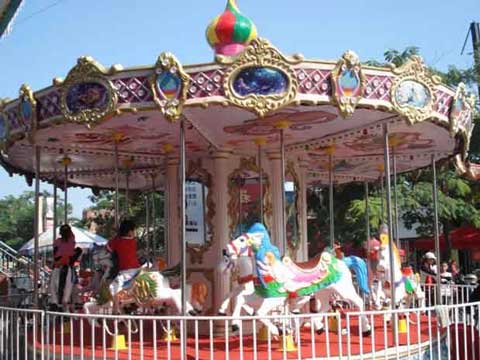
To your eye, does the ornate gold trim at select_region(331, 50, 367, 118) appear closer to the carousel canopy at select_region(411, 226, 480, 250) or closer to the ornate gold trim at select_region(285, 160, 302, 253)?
the ornate gold trim at select_region(285, 160, 302, 253)

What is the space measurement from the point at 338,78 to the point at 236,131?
224 cm

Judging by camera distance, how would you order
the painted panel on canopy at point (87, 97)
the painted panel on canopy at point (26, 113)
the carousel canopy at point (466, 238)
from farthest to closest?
the carousel canopy at point (466, 238), the painted panel on canopy at point (26, 113), the painted panel on canopy at point (87, 97)

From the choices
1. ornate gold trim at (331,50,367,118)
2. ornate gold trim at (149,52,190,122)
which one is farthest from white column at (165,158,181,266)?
ornate gold trim at (331,50,367,118)

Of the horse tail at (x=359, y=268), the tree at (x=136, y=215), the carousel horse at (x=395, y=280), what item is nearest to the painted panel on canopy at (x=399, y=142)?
the carousel horse at (x=395, y=280)

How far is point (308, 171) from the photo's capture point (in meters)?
12.1

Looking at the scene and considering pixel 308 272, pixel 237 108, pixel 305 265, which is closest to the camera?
pixel 237 108

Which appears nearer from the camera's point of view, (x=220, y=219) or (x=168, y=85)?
(x=168, y=85)

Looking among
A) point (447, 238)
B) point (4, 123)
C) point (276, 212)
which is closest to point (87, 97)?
Result: point (4, 123)

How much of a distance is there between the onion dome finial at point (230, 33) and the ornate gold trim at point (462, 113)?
8.35 ft

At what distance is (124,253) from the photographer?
757 centimetres

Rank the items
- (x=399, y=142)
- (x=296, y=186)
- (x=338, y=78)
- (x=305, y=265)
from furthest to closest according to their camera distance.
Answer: (x=296, y=186)
(x=399, y=142)
(x=305, y=265)
(x=338, y=78)

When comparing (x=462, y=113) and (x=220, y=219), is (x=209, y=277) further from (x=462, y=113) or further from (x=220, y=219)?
(x=462, y=113)

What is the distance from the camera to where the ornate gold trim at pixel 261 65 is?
19.5 feet

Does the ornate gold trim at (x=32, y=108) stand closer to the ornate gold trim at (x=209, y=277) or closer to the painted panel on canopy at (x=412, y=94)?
the ornate gold trim at (x=209, y=277)
